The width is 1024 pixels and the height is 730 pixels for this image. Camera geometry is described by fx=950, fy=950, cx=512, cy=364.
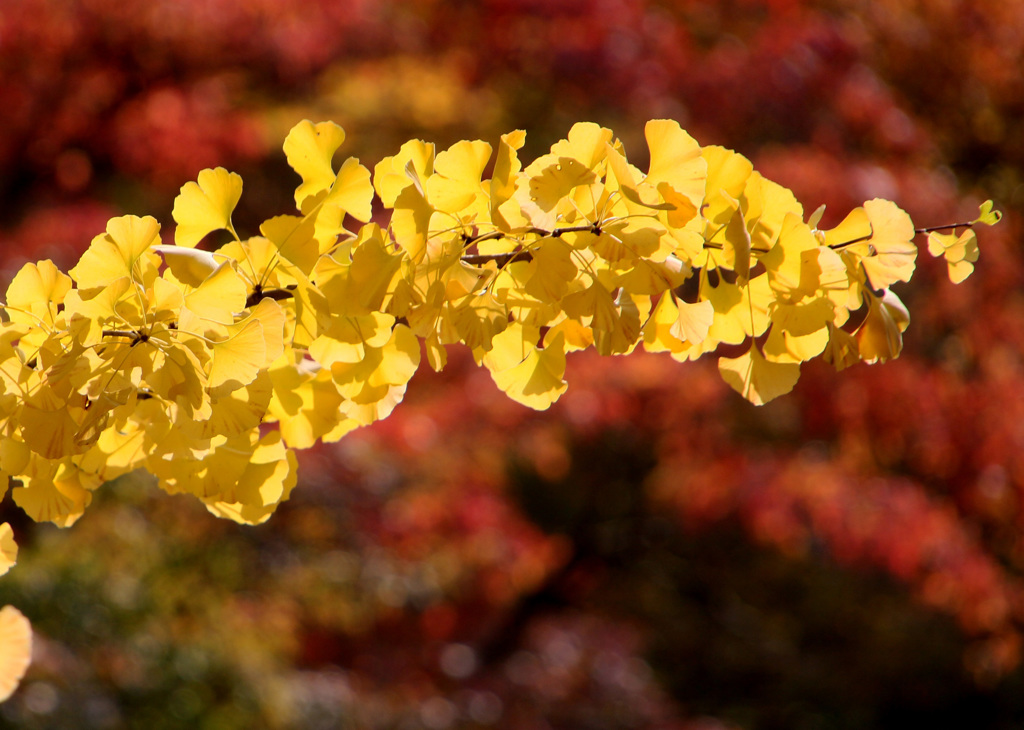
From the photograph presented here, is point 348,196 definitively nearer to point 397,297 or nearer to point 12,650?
point 397,297

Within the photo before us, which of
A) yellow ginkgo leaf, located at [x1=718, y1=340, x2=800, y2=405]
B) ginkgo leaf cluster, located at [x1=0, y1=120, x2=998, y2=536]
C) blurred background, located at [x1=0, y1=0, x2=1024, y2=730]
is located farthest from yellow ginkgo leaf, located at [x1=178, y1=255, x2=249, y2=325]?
blurred background, located at [x1=0, y1=0, x2=1024, y2=730]

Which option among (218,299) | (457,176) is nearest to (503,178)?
(457,176)

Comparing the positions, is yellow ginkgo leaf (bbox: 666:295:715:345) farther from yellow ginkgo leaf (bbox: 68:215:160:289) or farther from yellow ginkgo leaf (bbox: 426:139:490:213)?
yellow ginkgo leaf (bbox: 68:215:160:289)

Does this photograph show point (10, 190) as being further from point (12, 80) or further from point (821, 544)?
point (821, 544)

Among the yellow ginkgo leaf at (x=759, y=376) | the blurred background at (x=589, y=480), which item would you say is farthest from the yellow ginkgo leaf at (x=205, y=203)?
the blurred background at (x=589, y=480)

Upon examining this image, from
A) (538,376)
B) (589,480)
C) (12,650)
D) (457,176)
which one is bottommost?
(589,480)
